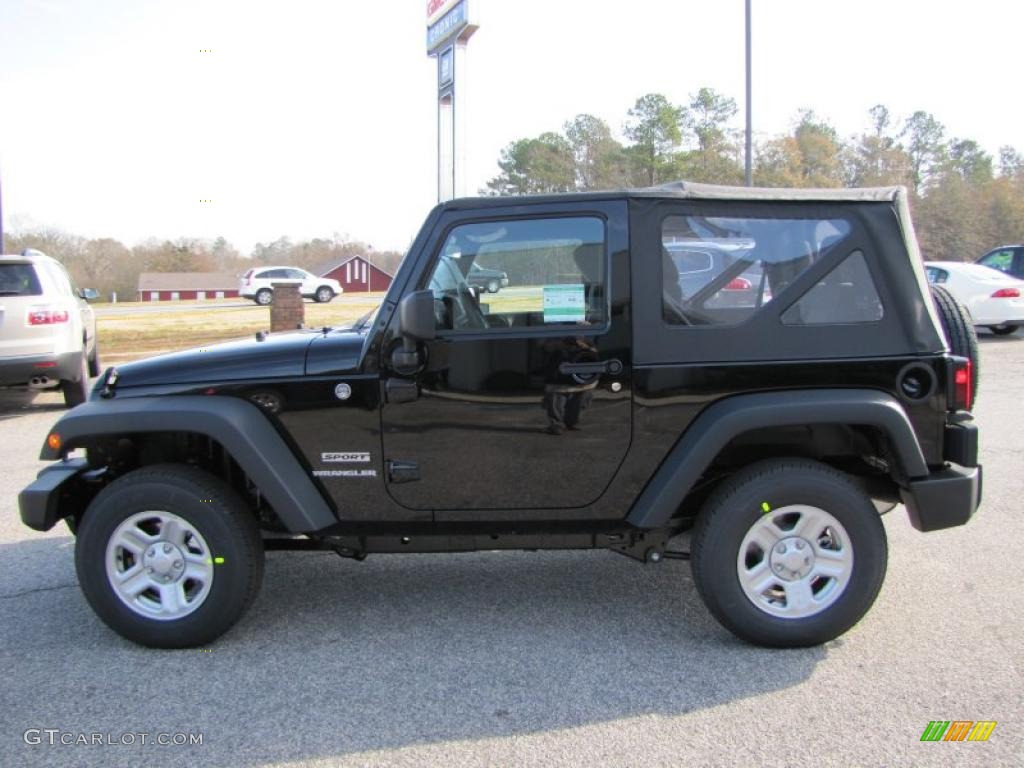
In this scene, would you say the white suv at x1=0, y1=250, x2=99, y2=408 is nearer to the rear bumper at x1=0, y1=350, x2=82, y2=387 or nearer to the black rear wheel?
the rear bumper at x1=0, y1=350, x2=82, y2=387

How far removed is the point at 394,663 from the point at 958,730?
7.00ft

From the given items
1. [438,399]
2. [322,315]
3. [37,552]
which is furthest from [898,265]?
[322,315]

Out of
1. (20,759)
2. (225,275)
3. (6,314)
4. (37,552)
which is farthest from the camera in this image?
(225,275)

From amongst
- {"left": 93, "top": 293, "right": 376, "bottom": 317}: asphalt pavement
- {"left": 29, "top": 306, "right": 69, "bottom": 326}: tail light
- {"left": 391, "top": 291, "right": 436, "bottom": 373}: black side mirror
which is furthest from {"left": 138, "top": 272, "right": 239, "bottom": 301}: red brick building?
{"left": 391, "top": 291, "right": 436, "bottom": 373}: black side mirror

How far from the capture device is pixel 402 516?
3.77 meters

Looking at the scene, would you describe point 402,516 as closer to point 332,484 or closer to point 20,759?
point 332,484

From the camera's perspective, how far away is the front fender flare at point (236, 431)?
3570 mm

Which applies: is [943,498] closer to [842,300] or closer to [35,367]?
[842,300]

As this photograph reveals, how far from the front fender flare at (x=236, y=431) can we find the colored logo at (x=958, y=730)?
8.01ft

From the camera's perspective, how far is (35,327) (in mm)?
9320

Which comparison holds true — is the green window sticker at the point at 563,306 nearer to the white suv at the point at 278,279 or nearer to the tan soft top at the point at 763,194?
the tan soft top at the point at 763,194

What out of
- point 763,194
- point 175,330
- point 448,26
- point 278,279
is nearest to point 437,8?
point 448,26

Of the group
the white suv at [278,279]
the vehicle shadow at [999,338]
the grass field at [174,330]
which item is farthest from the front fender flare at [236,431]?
the white suv at [278,279]

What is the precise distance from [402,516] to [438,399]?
0.56m
